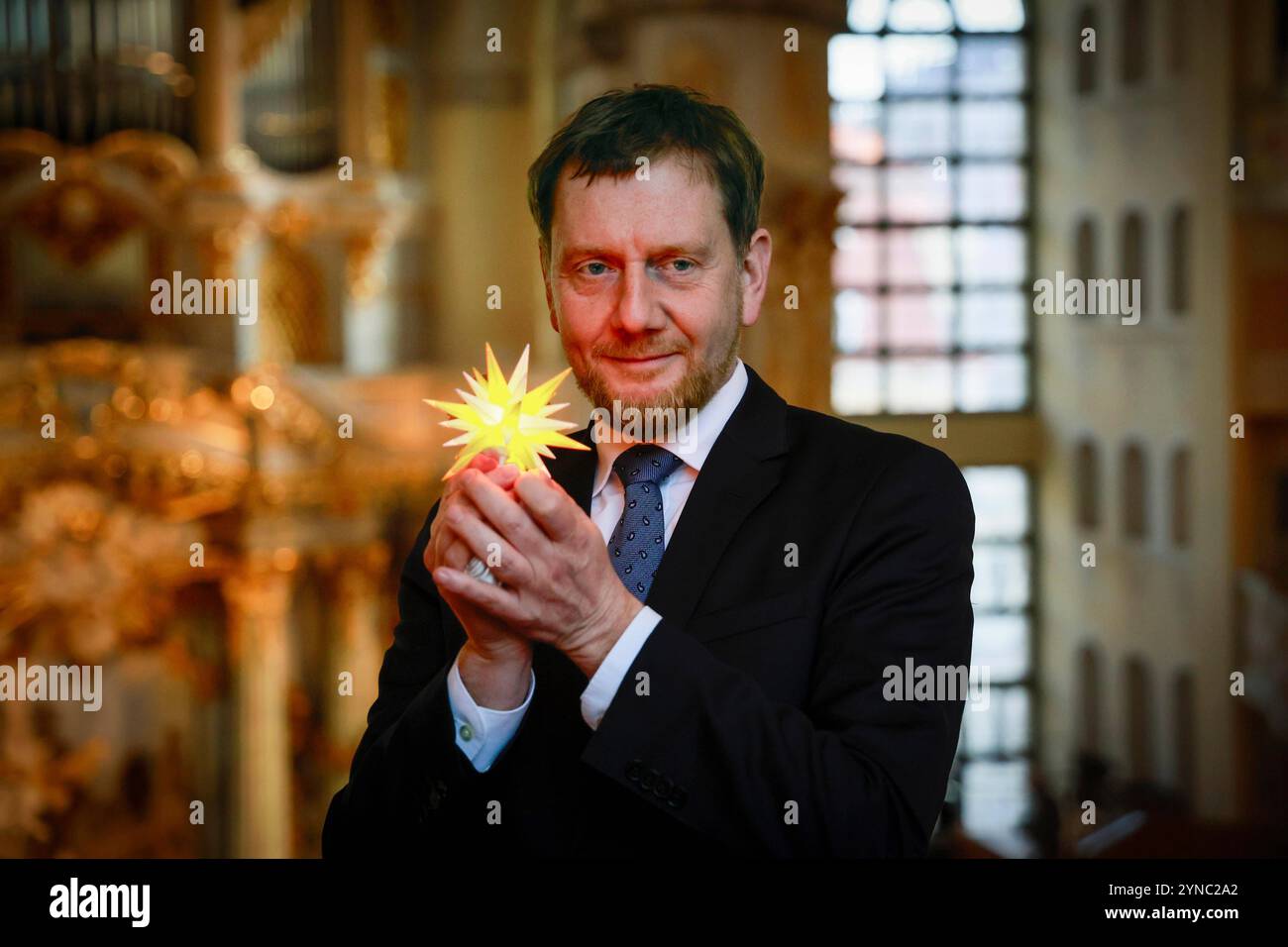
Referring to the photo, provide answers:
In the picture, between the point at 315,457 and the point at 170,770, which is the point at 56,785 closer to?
the point at 170,770

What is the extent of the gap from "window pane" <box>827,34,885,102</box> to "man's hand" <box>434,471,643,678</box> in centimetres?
1378

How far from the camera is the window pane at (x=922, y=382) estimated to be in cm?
1557

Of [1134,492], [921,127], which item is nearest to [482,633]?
[1134,492]

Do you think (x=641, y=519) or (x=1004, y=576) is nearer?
(x=641, y=519)

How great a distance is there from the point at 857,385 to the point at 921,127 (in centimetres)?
258

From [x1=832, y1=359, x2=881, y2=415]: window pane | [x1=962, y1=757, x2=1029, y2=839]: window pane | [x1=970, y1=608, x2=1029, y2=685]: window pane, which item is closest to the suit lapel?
[x1=962, y1=757, x2=1029, y2=839]: window pane

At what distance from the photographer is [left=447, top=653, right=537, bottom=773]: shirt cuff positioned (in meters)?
1.87

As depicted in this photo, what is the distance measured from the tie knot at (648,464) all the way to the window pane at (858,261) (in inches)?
534

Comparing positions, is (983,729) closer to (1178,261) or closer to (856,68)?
(1178,261)

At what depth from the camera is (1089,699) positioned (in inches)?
563

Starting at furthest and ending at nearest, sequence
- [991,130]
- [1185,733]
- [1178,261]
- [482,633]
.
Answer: [991,130] → [1178,261] → [1185,733] → [482,633]

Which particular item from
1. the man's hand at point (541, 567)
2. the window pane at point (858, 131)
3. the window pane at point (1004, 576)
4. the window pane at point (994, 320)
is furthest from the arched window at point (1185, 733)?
the man's hand at point (541, 567)

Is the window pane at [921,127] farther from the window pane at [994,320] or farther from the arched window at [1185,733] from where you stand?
the arched window at [1185,733]

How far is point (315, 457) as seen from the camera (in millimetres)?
10383
